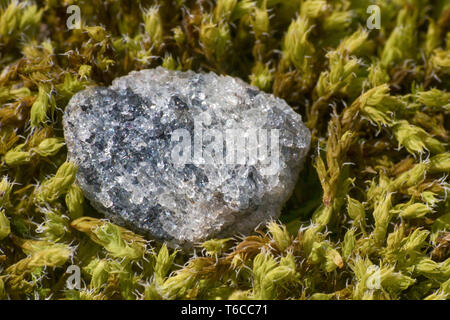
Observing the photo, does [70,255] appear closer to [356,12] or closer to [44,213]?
[44,213]

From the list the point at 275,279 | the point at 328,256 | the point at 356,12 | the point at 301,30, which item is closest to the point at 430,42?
the point at 356,12

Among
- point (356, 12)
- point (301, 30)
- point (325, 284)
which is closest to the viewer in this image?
point (325, 284)

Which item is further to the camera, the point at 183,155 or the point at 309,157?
the point at 309,157
